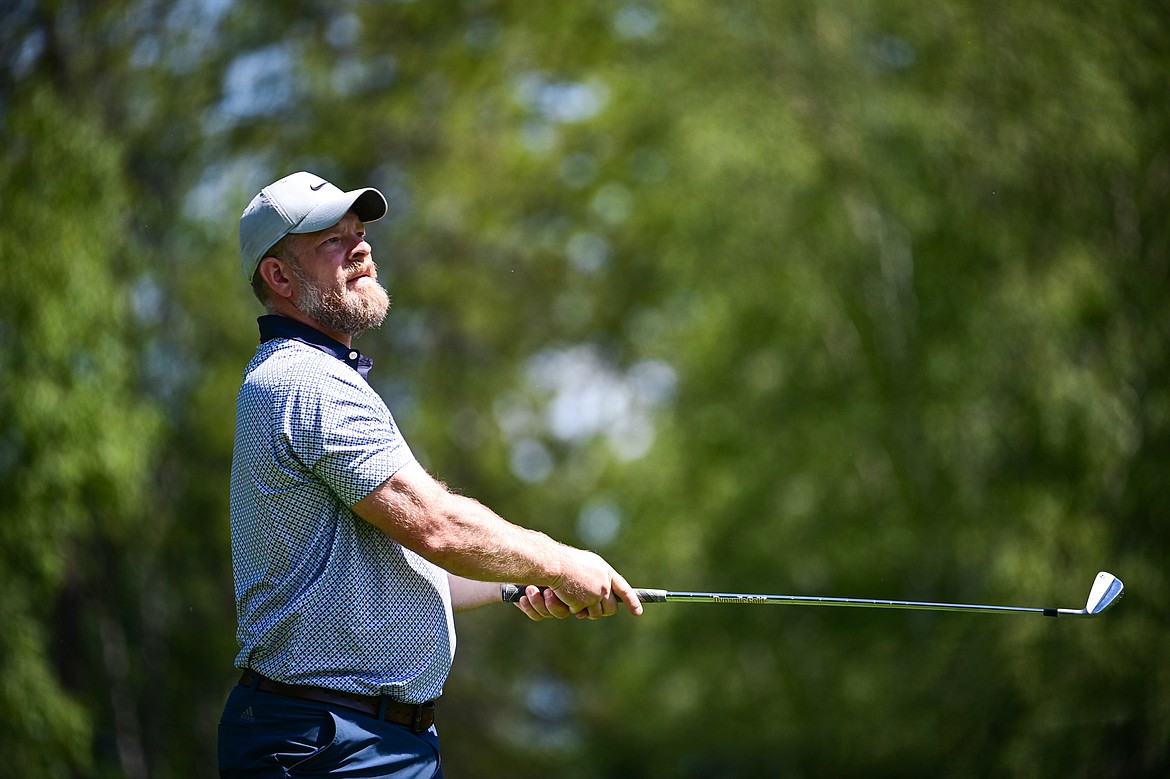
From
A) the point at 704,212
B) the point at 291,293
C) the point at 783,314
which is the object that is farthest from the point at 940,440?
the point at 291,293

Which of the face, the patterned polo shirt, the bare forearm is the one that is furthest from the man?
the bare forearm

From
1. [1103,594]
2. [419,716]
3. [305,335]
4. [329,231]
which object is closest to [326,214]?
[329,231]

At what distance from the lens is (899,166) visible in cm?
1260

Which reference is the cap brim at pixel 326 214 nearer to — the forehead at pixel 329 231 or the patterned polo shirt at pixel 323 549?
the forehead at pixel 329 231

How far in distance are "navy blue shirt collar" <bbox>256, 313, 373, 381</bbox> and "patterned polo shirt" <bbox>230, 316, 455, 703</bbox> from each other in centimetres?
13

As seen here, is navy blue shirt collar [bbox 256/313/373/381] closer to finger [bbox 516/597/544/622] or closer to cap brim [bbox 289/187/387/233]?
cap brim [bbox 289/187/387/233]

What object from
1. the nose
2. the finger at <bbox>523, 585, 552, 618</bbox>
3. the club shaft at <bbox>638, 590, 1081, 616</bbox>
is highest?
the nose

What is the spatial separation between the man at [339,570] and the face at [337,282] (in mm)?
147

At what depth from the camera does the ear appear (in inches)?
129

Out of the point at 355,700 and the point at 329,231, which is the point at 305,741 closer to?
the point at 355,700

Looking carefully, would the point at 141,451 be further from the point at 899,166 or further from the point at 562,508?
the point at 562,508

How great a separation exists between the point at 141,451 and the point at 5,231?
173cm

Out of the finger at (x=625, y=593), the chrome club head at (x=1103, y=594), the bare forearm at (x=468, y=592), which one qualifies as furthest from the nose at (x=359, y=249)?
the chrome club head at (x=1103, y=594)

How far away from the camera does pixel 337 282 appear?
328 cm
